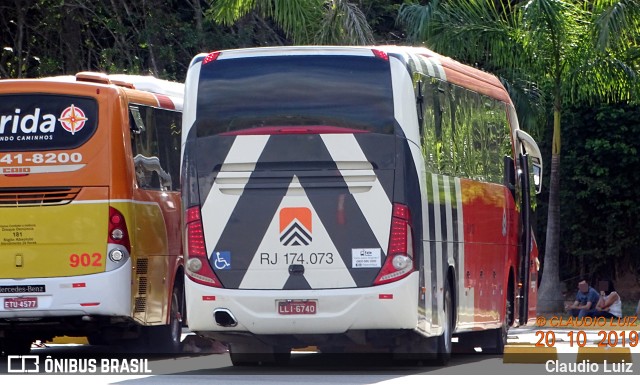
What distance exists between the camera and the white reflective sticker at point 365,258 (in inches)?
531

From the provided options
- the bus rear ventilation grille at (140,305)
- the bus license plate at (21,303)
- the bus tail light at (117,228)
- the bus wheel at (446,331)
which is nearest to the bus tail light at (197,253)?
the bus tail light at (117,228)

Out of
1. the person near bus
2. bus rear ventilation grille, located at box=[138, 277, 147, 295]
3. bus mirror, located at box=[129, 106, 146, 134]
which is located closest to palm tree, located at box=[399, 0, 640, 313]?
the person near bus

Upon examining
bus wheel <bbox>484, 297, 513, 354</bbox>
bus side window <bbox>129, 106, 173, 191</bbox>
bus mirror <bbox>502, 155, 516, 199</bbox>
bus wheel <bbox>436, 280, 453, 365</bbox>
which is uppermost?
bus side window <bbox>129, 106, 173, 191</bbox>

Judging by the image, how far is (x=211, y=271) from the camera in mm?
13711

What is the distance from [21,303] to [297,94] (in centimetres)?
382

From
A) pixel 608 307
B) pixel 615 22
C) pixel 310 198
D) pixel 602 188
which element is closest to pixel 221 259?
pixel 310 198

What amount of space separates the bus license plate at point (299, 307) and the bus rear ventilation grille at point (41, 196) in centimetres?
303

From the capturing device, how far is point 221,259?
13.7 m

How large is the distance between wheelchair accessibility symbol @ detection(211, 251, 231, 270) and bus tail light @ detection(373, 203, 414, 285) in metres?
1.37

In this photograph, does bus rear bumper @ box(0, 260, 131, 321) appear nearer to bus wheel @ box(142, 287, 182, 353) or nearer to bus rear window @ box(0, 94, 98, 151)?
bus rear window @ box(0, 94, 98, 151)

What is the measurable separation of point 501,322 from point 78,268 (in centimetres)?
542

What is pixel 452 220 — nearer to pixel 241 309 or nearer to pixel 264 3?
pixel 241 309

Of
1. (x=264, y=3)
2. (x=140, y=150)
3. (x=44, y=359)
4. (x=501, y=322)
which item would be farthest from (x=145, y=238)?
(x=264, y=3)

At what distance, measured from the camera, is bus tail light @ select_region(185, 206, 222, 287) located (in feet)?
45.0
